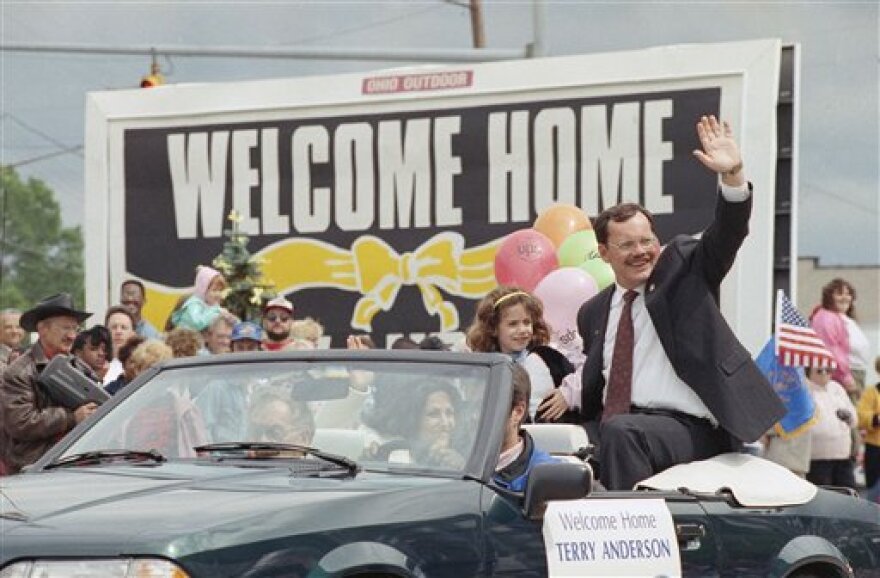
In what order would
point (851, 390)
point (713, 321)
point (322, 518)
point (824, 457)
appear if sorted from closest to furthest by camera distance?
point (322, 518) < point (713, 321) < point (824, 457) < point (851, 390)

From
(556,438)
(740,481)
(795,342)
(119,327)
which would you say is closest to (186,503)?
(556,438)

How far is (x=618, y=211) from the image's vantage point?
8.59m

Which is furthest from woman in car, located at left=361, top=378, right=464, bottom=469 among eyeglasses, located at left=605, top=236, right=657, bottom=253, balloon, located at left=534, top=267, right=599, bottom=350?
balloon, located at left=534, top=267, right=599, bottom=350

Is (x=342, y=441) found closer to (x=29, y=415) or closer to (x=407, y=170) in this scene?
(x=29, y=415)

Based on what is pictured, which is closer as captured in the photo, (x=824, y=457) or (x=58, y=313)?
(x=58, y=313)

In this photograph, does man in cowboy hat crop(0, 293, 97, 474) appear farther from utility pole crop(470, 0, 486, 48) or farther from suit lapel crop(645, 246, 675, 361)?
utility pole crop(470, 0, 486, 48)

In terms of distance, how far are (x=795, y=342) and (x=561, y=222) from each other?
2597mm

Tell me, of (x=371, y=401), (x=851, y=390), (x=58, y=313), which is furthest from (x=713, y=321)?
(x=851, y=390)

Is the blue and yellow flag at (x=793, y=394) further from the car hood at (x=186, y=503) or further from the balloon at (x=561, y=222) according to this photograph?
the car hood at (x=186, y=503)

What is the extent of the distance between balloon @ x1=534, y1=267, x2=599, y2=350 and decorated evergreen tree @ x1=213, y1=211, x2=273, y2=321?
3.84 meters

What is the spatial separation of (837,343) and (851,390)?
78 cm

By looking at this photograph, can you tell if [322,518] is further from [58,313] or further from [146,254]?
[146,254]

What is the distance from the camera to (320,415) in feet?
23.1

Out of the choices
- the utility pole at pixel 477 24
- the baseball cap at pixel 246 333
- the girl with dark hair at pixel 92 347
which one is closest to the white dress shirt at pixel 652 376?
the girl with dark hair at pixel 92 347
